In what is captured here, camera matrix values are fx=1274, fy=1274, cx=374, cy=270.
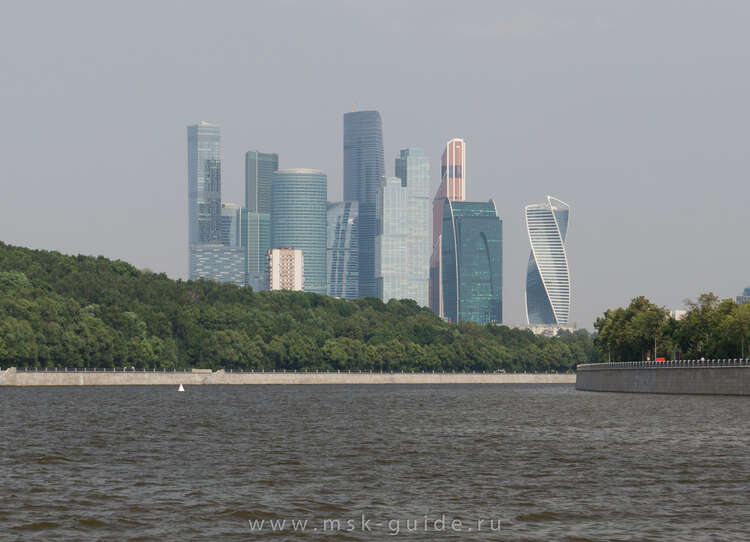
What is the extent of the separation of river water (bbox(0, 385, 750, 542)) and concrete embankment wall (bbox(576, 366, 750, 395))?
4596 centimetres

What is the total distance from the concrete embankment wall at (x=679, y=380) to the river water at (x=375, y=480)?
151 feet

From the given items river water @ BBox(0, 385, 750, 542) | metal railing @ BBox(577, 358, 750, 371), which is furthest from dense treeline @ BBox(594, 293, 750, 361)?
river water @ BBox(0, 385, 750, 542)

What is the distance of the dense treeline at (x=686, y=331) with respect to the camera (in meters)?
156

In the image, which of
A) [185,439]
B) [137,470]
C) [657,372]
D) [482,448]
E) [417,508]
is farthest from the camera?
[657,372]

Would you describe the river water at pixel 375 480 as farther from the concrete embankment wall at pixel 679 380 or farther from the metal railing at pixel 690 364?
the metal railing at pixel 690 364

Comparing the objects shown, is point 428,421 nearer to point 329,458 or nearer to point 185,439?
point 185,439

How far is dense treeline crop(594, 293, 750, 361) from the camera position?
15575 cm

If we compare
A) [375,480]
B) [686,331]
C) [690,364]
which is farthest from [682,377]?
[375,480]

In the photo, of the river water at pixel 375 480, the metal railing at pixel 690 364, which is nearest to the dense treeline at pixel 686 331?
the metal railing at pixel 690 364

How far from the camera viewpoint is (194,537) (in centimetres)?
3544

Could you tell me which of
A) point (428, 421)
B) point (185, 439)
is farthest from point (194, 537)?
point (428, 421)

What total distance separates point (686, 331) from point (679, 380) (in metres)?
25.6

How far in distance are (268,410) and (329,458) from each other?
55.1m

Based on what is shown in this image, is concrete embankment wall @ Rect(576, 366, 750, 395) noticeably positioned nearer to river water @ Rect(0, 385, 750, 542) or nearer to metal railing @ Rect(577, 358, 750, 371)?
metal railing @ Rect(577, 358, 750, 371)
